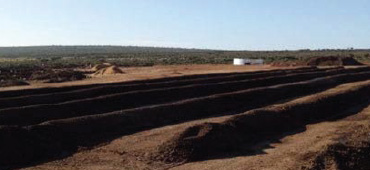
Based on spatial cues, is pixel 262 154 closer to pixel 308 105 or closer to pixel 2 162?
pixel 2 162

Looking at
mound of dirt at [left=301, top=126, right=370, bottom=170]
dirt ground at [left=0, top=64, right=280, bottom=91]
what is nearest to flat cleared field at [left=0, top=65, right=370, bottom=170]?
mound of dirt at [left=301, top=126, right=370, bottom=170]

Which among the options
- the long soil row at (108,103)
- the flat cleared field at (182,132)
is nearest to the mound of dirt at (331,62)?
the long soil row at (108,103)

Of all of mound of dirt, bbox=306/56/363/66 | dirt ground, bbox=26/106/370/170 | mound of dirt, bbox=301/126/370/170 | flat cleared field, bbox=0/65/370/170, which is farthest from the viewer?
mound of dirt, bbox=306/56/363/66

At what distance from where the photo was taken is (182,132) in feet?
63.0

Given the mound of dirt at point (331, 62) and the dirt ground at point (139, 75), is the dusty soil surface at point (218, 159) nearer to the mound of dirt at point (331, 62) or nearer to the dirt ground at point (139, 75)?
the dirt ground at point (139, 75)

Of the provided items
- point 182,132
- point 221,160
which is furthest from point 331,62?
point 221,160

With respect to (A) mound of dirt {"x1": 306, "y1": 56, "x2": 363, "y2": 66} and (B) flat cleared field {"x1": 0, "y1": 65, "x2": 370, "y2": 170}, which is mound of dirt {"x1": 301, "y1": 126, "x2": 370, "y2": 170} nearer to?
(B) flat cleared field {"x1": 0, "y1": 65, "x2": 370, "y2": 170}

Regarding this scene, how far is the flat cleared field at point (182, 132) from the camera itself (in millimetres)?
17203

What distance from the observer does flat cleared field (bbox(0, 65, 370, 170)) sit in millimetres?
17203

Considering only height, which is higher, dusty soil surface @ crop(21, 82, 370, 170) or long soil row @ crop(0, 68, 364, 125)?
long soil row @ crop(0, 68, 364, 125)

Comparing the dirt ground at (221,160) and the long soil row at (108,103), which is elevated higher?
the long soil row at (108,103)

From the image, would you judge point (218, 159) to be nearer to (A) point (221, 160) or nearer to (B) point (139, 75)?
(A) point (221, 160)

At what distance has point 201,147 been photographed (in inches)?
712

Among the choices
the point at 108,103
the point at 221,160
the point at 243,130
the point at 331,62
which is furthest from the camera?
the point at 331,62
